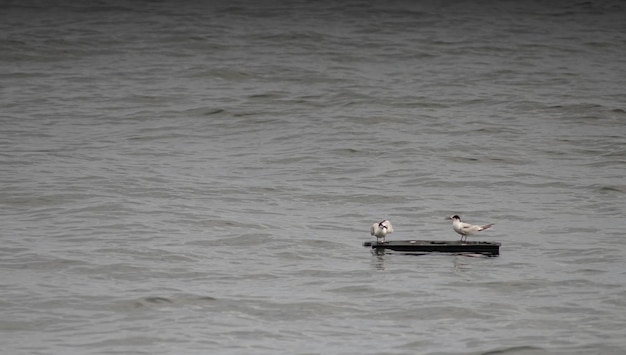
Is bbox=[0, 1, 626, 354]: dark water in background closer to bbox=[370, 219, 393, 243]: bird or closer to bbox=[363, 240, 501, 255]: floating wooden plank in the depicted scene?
bbox=[363, 240, 501, 255]: floating wooden plank

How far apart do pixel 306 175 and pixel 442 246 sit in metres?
6.48

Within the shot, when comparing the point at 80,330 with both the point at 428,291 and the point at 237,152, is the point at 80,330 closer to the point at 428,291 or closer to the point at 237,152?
the point at 428,291

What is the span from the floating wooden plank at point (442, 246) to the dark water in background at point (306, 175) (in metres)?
0.15

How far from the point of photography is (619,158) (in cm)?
2217

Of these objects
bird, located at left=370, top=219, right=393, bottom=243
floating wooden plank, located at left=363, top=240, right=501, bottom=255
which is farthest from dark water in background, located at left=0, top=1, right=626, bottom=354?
bird, located at left=370, top=219, right=393, bottom=243

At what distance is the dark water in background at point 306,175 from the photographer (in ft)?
41.0

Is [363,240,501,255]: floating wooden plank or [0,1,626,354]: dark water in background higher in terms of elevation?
[363,240,501,255]: floating wooden plank

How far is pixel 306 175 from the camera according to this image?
21.0 m

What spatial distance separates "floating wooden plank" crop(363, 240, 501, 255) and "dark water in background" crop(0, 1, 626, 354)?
15cm

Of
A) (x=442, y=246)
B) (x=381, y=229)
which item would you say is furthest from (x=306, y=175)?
(x=442, y=246)

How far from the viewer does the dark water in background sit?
12.5 metres

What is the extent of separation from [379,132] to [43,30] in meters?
14.7

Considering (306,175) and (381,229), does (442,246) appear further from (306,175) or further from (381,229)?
(306,175)

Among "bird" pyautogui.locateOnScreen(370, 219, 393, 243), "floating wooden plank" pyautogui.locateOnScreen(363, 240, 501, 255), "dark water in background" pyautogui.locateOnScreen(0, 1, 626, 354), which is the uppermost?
"bird" pyautogui.locateOnScreen(370, 219, 393, 243)
